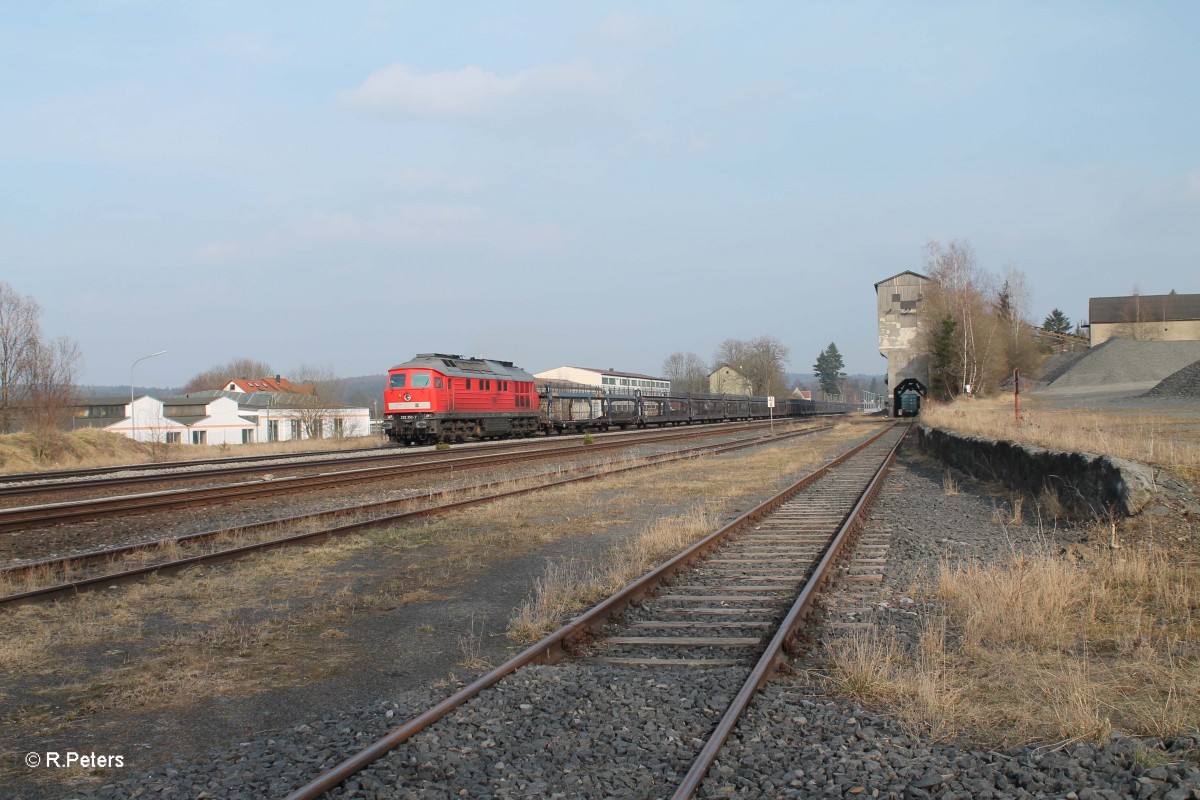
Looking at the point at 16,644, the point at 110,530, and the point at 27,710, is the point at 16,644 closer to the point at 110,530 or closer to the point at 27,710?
the point at 27,710

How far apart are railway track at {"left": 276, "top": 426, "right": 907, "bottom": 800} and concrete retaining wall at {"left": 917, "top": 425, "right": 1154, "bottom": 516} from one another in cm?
366

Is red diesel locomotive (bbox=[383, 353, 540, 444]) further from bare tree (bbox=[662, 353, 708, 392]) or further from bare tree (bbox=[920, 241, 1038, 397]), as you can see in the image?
bare tree (bbox=[662, 353, 708, 392])

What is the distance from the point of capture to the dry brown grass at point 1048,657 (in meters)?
4.28

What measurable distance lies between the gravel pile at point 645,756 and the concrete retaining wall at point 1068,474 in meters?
6.51

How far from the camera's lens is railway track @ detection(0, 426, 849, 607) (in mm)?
8168

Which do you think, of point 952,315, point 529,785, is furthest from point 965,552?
point 952,315

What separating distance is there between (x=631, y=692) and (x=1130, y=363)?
6485cm

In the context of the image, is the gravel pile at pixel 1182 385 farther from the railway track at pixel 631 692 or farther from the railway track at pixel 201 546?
the railway track at pixel 631 692

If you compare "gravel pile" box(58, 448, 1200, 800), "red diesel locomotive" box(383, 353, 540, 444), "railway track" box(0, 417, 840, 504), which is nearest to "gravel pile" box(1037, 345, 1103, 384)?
"red diesel locomotive" box(383, 353, 540, 444)

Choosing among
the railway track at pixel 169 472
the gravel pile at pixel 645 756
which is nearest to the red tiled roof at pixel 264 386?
the railway track at pixel 169 472

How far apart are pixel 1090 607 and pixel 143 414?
81.6 m

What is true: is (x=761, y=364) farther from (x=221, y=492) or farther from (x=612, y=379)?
(x=221, y=492)

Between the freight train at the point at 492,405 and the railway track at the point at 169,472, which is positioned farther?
the freight train at the point at 492,405

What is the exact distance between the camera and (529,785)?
3.78 meters
